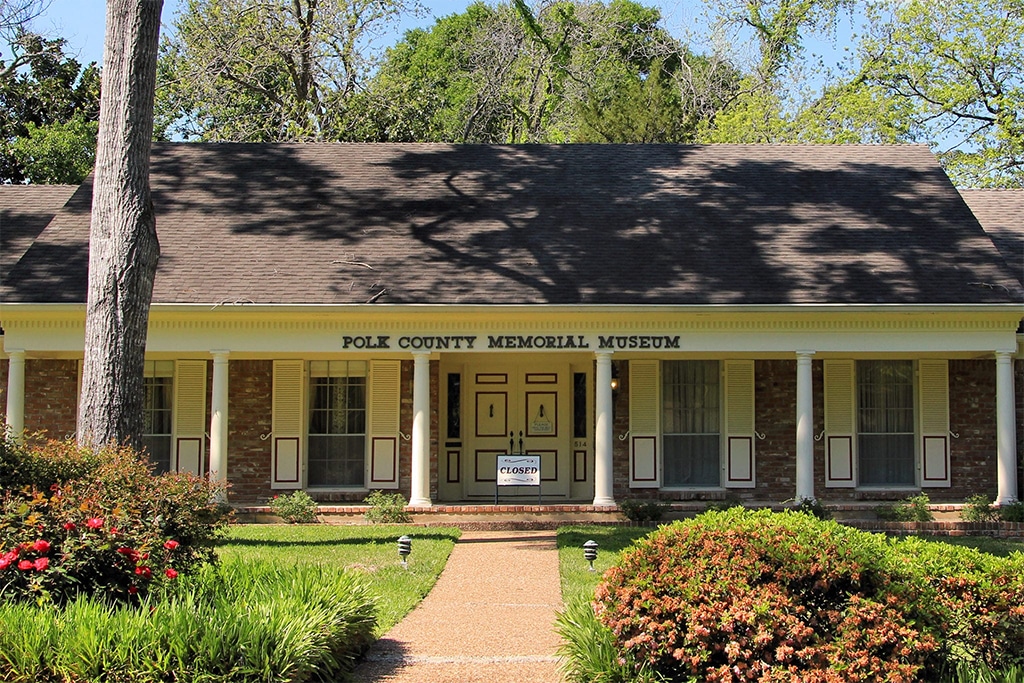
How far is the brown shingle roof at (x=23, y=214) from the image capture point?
20.5 m

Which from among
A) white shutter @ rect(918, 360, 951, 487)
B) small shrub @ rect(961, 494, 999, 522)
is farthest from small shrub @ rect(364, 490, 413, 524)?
white shutter @ rect(918, 360, 951, 487)

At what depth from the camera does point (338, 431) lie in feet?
65.5

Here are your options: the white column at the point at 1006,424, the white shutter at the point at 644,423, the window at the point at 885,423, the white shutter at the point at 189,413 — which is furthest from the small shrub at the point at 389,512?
the white column at the point at 1006,424

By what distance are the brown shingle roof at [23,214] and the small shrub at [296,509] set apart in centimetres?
639

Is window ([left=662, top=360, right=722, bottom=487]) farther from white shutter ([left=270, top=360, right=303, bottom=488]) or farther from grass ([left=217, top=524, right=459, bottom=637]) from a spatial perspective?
white shutter ([left=270, top=360, right=303, bottom=488])

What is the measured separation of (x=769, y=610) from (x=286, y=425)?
43.3ft

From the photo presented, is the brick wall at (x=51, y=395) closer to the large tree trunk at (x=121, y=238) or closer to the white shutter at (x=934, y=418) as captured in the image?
the large tree trunk at (x=121, y=238)

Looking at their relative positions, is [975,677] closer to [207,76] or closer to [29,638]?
[29,638]

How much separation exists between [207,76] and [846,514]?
23.1m

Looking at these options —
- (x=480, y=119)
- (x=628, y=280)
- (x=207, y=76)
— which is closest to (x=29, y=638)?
(x=628, y=280)

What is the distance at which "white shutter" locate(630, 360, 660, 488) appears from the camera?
19.8m

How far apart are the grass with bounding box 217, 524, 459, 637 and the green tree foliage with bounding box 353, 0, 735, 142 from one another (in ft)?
57.6

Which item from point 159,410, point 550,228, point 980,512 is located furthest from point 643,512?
point 159,410

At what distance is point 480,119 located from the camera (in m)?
38.6
